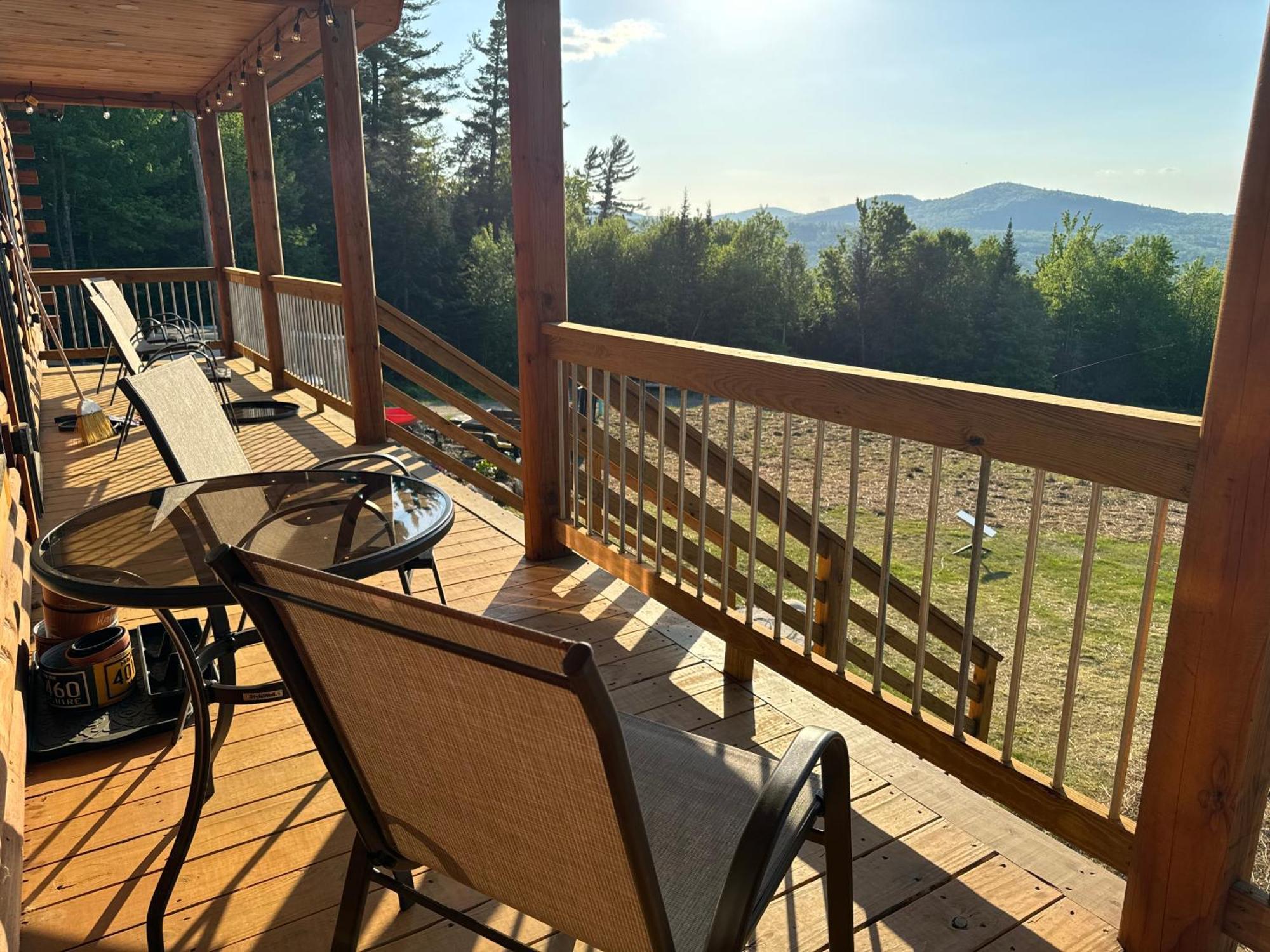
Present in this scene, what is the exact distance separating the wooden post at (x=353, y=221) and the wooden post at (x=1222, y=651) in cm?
465

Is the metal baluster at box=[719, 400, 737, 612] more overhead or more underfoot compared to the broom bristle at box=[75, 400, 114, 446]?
more overhead

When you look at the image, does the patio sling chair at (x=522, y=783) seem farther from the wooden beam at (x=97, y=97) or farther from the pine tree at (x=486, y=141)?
the pine tree at (x=486, y=141)

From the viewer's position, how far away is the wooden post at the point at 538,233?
303 centimetres

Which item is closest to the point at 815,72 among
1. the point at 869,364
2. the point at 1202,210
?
the point at 869,364

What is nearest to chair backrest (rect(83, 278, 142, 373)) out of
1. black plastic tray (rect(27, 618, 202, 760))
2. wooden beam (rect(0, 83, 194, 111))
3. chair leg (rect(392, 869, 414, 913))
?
black plastic tray (rect(27, 618, 202, 760))

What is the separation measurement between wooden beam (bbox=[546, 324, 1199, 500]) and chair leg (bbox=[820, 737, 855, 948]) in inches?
27.8

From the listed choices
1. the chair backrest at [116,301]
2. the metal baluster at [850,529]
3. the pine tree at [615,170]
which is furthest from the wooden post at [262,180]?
the pine tree at [615,170]

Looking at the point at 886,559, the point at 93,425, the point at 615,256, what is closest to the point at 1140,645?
the point at 886,559

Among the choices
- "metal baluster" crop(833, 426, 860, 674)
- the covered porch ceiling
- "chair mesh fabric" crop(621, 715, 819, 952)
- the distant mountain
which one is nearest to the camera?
"chair mesh fabric" crop(621, 715, 819, 952)

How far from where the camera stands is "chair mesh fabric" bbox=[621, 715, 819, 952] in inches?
45.0

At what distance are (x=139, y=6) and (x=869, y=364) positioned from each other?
1479 inches

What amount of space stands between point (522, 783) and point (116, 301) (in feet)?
22.3

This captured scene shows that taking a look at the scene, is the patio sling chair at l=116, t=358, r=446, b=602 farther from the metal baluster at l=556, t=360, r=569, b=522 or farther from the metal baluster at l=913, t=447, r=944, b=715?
the metal baluster at l=913, t=447, r=944, b=715

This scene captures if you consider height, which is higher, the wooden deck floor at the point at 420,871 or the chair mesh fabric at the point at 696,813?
the chair mesh fabric at the point at 696,813
